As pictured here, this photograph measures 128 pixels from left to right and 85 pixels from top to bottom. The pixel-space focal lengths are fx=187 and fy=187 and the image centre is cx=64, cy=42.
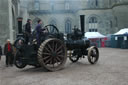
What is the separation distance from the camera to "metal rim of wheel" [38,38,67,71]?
6889mm

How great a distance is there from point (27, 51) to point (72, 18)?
3164cm

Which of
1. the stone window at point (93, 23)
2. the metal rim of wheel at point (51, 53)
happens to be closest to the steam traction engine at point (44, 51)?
the metal rim of wheel at point (51, 53)

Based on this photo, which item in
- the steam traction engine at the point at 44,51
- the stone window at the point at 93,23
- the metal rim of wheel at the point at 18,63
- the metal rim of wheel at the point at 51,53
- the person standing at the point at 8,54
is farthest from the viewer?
the stone window at the point at 93,23

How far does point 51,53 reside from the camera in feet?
23.8

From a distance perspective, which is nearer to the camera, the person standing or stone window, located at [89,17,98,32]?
the person standing

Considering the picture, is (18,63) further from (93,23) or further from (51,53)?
(93,23)

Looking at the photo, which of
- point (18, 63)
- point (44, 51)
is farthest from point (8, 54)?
point (44, 51)

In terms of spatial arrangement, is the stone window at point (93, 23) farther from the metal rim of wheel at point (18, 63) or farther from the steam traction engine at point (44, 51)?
the metal rim of wheel at point (18, 63)

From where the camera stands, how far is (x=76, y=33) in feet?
30.3

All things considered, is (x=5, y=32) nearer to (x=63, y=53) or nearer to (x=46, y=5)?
(x=63, y=53)

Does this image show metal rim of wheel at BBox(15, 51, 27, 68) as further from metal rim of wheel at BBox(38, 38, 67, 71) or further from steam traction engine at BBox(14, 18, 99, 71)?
metal rim of wheel at BBox(38, 38, 67, 71)

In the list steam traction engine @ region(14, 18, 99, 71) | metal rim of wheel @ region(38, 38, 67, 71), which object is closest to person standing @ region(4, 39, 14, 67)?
steam traction engine @ region(14, 18, 99, 71)

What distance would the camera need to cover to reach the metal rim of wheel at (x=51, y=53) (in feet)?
22.6

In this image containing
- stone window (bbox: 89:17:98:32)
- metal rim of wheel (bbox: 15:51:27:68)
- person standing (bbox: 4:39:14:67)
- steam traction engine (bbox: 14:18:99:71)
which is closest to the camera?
steam traction engine (bbox: 14:18:99:71)
